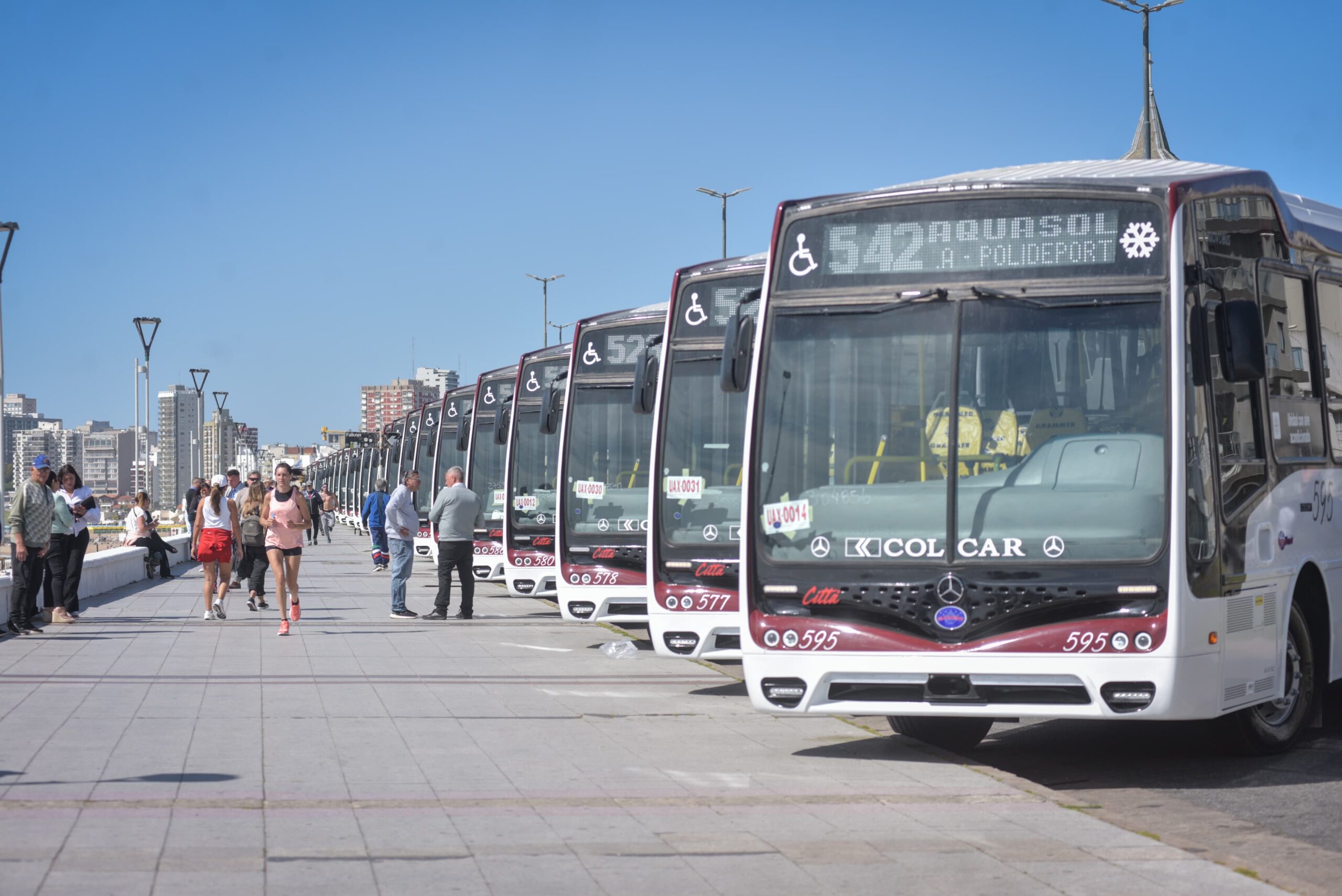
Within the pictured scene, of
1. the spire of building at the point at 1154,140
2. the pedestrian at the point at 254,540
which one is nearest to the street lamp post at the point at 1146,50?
the spire of building at the point at 1154,140

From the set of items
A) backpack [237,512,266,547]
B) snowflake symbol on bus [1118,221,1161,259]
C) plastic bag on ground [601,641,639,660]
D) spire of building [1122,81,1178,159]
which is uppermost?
spire of building [1122,81,1178,159]

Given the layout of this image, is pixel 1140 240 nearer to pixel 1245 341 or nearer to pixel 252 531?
pixel 1245 341

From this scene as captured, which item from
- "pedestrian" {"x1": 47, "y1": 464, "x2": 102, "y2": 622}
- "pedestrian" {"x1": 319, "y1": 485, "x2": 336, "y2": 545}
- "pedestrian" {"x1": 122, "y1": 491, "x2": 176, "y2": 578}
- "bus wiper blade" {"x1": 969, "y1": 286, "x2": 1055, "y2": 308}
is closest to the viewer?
"bus wiper blade" {"x1": 969, "y1": 286, "x2": 1055, "y2": 308}

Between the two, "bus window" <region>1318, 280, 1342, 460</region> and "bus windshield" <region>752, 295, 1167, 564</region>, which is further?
"bus window" <region>1318, 280, 1342, 460</region>

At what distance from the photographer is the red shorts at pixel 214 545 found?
67.8 feet

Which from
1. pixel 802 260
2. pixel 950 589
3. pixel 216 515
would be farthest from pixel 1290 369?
pixel 216 515

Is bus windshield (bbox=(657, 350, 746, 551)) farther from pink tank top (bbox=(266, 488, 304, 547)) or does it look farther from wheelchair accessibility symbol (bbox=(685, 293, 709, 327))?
pink tank top (bbox=(266, 488, 304, 547))

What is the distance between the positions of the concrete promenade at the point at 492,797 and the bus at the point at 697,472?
0.62 m

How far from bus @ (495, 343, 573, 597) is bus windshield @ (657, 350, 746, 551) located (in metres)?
6.29

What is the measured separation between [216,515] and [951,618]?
1365cm

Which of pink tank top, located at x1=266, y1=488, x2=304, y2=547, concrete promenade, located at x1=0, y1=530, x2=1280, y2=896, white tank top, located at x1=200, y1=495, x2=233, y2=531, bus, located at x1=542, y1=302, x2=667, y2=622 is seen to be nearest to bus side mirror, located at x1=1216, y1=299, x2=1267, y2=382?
concrete promenade, located at x1=0, y1=530, x2=1280, y2=896

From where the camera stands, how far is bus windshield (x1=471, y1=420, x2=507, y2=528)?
26.3 meters

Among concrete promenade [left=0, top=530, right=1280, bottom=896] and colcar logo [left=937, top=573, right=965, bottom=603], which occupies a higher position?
colcar logo [left=937, top=573, right=965, bottom=603]

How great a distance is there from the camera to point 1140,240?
9.08 m
